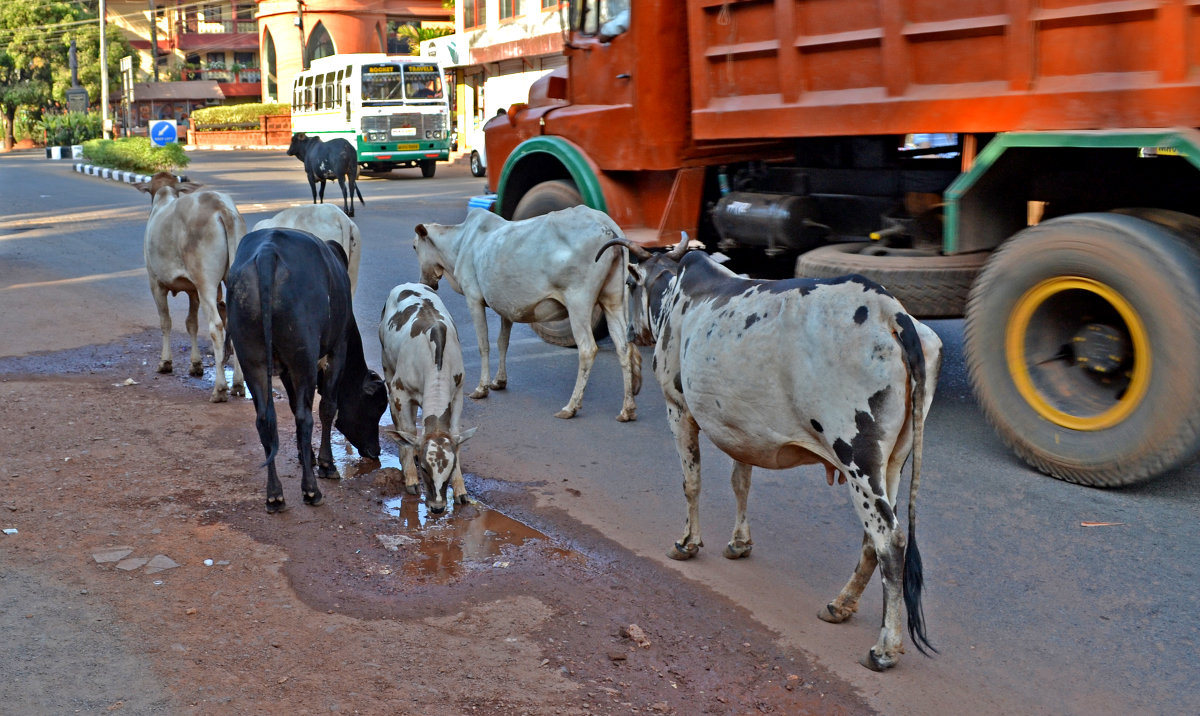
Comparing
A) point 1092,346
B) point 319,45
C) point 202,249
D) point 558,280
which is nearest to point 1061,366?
point 1092,346

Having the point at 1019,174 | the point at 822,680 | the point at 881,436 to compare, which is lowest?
the point at 822,680

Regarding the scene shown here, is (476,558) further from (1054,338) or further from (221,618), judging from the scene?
(1054,338)

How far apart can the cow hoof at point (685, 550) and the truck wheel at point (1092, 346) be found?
7.11 ft

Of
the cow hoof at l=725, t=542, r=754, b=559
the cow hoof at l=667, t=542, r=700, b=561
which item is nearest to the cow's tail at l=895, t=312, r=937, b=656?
the cow hoof at l=725, t=542, r=754, b=559

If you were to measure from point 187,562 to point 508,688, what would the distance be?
1.89 m

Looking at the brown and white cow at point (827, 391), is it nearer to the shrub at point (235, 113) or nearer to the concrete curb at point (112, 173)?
the concrete curb at point (112, 173)

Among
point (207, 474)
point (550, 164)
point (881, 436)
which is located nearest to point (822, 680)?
point (881, 436)

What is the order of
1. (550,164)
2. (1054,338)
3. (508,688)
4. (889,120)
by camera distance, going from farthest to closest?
(550,164) < (889,120) < (1054,338) < (508,688)

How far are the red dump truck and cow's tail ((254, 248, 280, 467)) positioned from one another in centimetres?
343

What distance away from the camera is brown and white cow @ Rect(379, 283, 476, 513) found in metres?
5.48

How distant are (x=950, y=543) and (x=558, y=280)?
10.4 feet

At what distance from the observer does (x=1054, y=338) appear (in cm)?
605

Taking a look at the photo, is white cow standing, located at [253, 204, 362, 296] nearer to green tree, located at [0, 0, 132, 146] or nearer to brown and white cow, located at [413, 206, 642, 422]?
brown and white cow, located at [413, 206, 642, 422]

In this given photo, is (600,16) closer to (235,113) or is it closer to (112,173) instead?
(112,173)
